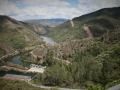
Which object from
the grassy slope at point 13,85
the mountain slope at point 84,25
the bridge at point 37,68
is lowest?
the grassy slope at point 13,85

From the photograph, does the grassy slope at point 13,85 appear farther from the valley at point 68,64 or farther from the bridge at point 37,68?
the bridge at point 37,68

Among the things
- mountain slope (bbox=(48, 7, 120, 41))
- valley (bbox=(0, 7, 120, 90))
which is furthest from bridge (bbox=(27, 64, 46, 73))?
mountain slope (bbox=(48, 7, 120, 41))

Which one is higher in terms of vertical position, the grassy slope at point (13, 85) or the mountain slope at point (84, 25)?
the mountain slope at point (84, 25)

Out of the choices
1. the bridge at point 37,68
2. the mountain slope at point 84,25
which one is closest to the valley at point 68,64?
the bridge at point 37,68

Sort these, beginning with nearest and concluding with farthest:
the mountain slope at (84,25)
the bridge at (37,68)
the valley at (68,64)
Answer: the valley at (68,64) → the bridge at (37,68) → the mountain slope at (84,25)

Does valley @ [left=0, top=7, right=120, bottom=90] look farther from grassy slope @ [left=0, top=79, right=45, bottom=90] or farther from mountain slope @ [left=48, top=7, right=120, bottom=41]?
mountain slope @ [left=48, top=7, right=120, bottom=41]

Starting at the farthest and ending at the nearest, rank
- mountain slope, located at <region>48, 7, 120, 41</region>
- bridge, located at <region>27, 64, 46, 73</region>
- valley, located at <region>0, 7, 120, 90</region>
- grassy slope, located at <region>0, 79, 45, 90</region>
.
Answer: mountain slope, located at <region>48, 7, 120, 41</region>
bridge, located at <region>27, 64, 46, 73</region>
valley, located at <region>0, 7, 120, 90</region>
grassy slope, located at <region>0, 79, 45, 90</region>

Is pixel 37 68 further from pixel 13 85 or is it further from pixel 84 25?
pixel 84 25

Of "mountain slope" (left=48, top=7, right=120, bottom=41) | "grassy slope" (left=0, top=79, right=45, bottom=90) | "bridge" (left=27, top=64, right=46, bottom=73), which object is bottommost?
"grassy slope" (left=0, top=79, right=45, bottom=90)

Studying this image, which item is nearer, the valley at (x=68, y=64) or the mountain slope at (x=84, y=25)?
the valley at (x=68, y=64)

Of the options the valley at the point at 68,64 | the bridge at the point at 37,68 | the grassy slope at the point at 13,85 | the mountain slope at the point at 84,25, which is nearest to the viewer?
the grassy slope at the point at 13,85

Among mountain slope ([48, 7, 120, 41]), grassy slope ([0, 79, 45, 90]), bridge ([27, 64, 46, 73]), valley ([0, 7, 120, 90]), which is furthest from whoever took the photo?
mountain slope ([48, 7, 120, 41])
